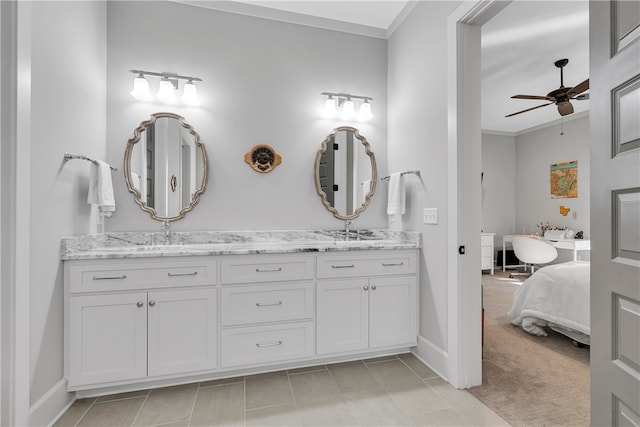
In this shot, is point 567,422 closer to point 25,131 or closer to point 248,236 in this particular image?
point 248,236

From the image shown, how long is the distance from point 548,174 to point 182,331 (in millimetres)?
6405

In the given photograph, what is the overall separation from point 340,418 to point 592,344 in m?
1.20

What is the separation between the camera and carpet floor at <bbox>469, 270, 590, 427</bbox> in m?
1.66

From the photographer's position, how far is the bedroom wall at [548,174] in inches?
201

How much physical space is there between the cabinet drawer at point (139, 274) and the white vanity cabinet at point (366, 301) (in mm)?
762

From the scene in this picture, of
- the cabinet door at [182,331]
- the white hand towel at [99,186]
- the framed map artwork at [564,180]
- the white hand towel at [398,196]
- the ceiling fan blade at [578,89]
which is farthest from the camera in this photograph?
the framed map artwork at [564,180]

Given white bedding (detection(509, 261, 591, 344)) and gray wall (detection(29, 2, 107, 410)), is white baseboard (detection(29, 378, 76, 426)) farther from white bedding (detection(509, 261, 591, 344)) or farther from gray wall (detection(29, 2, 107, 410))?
white bedding (detection(509, 261, 591, 344))

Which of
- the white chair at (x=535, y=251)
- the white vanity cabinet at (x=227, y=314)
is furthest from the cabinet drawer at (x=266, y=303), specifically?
the white chair at (x=535, y=251)

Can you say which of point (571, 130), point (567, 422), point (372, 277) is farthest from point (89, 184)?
point (571, 130)

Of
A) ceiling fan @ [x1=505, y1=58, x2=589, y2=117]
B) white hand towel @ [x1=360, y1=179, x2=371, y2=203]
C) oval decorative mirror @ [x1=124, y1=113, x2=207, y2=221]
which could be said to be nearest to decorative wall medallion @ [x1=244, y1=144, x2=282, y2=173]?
oval decorative mirror @ [x1=124, y1=113, x2=207, y2=221]

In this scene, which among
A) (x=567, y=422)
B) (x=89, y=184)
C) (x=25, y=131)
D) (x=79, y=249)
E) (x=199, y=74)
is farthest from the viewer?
(x=199, y=74)

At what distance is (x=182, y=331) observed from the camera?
188 centimetres

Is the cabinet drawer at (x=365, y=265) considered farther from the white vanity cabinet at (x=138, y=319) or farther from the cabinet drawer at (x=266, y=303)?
the white vanity cabinet at (x=138, y=319)

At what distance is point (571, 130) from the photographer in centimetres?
529
